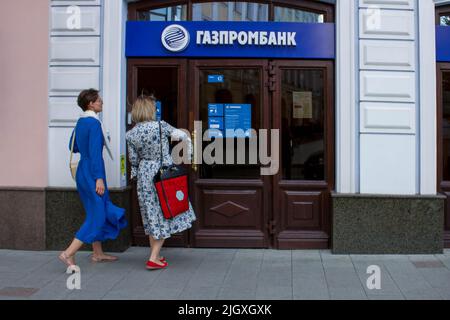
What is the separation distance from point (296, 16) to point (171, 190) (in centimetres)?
284

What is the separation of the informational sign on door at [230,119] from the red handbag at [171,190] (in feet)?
4.03

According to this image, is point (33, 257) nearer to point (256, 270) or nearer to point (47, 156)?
point (47, 156)

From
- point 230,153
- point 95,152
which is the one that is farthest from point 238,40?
point 95,152

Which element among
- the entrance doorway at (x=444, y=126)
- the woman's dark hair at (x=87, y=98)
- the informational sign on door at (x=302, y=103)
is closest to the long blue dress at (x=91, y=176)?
the woman's dark hair at (x=87, y=98)

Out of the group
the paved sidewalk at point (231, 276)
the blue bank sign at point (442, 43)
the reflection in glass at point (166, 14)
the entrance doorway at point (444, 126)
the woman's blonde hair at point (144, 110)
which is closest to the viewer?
the paved sidewalk at point (231, 276)

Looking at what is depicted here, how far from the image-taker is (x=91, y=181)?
5984 mm

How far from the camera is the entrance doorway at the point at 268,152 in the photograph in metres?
7.00

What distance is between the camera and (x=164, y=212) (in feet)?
19.4

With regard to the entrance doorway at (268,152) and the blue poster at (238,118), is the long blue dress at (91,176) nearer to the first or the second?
the entrance doorway at (268,152)

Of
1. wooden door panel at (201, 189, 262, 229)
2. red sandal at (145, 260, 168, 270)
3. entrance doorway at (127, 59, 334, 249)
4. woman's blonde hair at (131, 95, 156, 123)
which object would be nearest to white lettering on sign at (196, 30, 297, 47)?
entrance doorway at (127, 59, 334, 249)

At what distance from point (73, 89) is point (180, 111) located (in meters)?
1.33

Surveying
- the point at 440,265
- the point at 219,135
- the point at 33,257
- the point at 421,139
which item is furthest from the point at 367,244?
the point at 33,257

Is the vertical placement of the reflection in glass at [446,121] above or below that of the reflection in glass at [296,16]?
below
